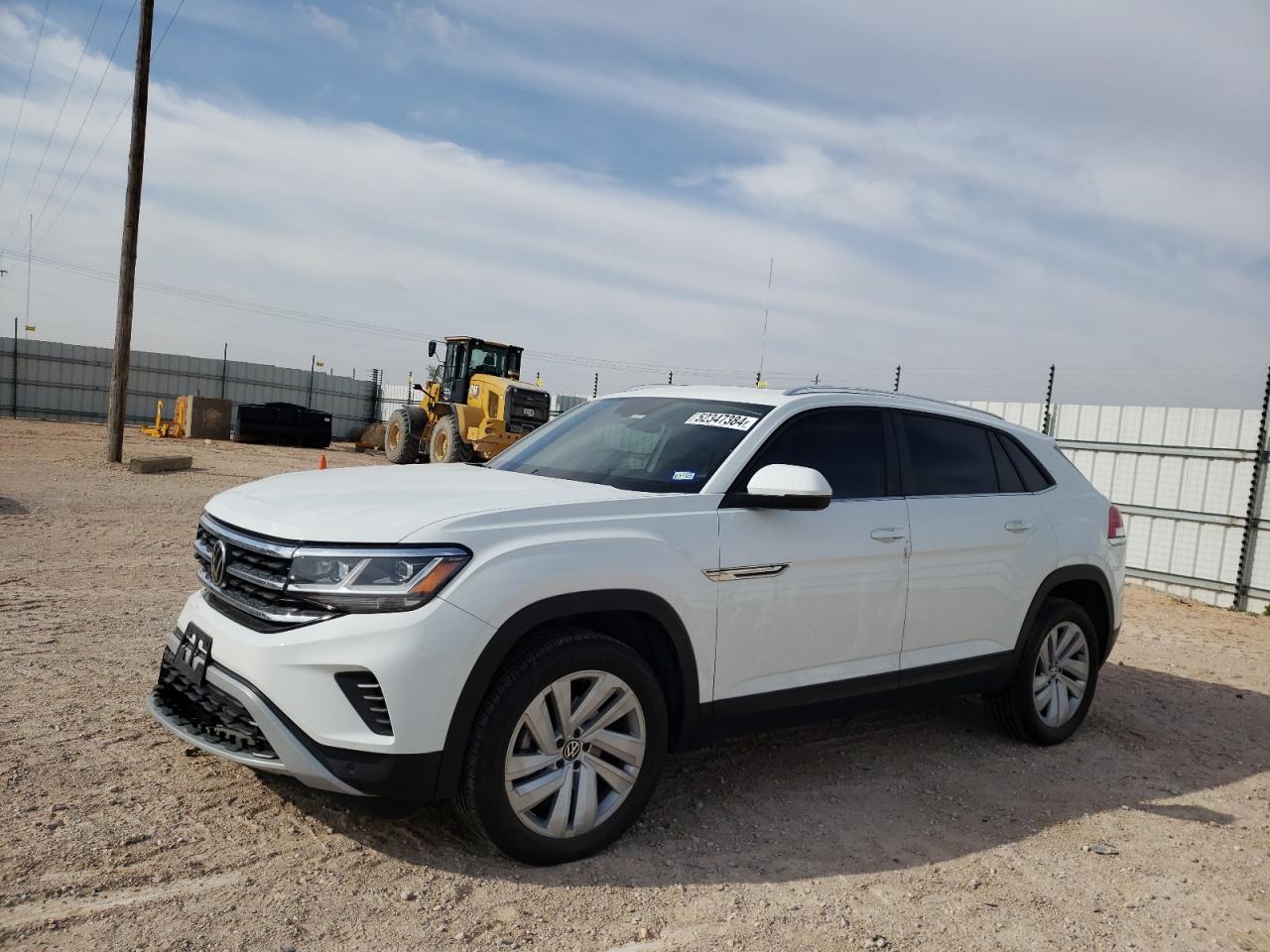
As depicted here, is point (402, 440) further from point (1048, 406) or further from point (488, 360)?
point (1048, 406)

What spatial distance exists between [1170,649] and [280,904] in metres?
8.27

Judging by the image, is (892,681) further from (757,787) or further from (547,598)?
(547,598)

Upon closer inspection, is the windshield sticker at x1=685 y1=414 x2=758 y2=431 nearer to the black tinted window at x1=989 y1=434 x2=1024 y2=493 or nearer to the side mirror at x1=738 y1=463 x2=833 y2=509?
the side mirror at x1=738 y1=463 x2=833 y2=509

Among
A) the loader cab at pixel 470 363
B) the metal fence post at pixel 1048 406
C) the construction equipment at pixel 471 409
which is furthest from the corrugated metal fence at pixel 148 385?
the metal fence post at pixel 1048 406

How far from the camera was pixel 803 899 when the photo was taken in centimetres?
342

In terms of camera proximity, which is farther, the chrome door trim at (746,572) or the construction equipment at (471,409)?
the construction equipment at (471,409)

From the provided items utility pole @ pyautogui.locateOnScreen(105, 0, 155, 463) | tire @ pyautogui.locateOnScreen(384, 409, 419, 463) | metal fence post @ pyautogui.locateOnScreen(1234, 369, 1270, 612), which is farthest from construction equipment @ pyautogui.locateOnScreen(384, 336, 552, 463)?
metal fence post @ pyautogui.locateOnScreen(1234, 369, 1270, 612)

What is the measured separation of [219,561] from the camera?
11.8ft

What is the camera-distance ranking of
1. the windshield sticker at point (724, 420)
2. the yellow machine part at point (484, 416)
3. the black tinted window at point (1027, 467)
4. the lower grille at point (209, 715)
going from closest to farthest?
1. the lower grille at point (209, 715)
2. the windshield sticker at point (724, 420)
3. the black tinted window at point (1027, 467)
4. the yellow machine part at point (484, 416)

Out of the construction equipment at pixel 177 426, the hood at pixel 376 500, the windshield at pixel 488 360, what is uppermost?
the windshield at pixel 488 360

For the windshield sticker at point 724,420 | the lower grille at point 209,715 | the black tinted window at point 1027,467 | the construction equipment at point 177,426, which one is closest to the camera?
the lower grille at point 209,715

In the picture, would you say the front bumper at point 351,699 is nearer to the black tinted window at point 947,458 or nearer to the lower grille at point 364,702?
the lower grille at point 364,702

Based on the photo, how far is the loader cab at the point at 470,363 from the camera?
22.3m

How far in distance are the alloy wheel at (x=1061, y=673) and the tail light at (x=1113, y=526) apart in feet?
2.01
